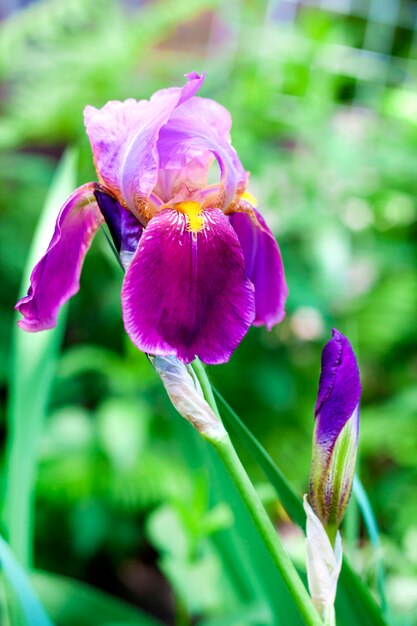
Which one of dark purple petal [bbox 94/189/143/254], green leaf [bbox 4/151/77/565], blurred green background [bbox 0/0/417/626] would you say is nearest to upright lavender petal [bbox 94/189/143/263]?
dark purple petal [bbox 94/189/143/254]

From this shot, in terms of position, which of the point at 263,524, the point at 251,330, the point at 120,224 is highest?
the point at 120,224

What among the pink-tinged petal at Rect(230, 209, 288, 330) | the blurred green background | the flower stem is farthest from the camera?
the blurred green background

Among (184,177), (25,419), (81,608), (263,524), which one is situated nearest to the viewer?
(263,524)

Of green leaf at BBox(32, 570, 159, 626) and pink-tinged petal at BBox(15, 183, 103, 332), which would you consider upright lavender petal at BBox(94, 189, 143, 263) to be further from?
green leaf at BBox(32, 570, 159, 626)

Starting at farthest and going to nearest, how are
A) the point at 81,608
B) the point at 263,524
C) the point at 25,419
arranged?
the point at 81,608, the point at 25,419, the point at 263,524

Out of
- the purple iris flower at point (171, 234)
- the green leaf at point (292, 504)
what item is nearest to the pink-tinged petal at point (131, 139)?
the purple iris flower at point (171, 234)

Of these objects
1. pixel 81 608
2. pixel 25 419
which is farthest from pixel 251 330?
pixel 25 419

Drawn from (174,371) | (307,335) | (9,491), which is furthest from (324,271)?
(174,371)

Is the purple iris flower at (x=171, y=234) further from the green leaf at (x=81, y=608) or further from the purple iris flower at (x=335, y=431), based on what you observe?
the green leaf at (x=81, y=608)

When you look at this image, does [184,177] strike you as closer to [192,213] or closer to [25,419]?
[192,213]
